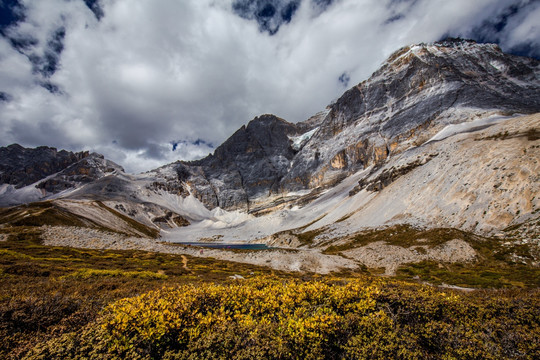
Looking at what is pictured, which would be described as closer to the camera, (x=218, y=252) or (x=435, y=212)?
(x=218, y=252)

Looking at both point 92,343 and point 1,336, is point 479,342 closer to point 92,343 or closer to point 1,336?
point 92,343

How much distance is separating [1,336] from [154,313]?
14.0 feet

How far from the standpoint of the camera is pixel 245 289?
30.3 ft

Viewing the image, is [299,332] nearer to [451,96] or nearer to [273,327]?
[273,327]

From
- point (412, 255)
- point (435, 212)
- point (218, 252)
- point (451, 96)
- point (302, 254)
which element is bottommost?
point (412, 255)

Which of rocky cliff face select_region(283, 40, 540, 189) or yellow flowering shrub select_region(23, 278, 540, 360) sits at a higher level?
rocky cliff face select_region(283, 40, 540, 189)

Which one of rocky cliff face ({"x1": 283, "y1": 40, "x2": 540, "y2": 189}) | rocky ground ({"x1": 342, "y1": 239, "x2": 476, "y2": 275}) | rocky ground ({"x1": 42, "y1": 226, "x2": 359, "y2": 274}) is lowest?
rocky ground ({"x1": 342, "y1": 239, "x2": 476, "y2": 275})

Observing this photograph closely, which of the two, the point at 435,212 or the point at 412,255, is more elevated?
the point at 435,212

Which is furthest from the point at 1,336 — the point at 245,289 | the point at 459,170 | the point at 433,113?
the point at 433,113

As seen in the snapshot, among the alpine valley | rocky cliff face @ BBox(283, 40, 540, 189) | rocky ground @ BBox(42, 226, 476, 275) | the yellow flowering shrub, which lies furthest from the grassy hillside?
rocky cliff face @ BBox(283, 40, 540, 189)

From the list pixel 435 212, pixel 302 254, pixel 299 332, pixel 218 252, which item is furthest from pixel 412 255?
pixel 299 332

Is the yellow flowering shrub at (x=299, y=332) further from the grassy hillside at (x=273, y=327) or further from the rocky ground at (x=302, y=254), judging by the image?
the rocky ground at (x=302, y=254)

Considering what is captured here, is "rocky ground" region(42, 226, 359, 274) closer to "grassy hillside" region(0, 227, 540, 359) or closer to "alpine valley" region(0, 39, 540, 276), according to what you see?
"alpine valley" region(0, 39, 540, 276)

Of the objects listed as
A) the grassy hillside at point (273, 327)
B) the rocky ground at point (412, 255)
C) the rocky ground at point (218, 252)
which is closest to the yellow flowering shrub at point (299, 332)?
the grassy hillside at point (273, 327)
